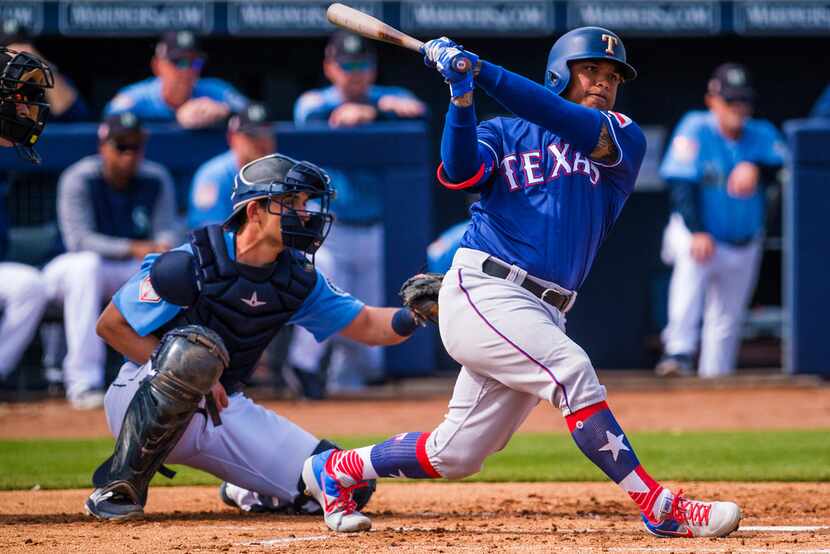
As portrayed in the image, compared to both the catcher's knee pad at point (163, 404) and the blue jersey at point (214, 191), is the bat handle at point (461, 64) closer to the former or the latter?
the catcher's knee pad at point (163, 404)

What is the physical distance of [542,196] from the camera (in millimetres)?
4094

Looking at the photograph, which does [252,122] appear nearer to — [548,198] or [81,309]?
[81,309]

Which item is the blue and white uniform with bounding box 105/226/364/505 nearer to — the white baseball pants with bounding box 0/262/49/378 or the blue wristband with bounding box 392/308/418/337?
the blue wristband with bounding box 392/308/418/337

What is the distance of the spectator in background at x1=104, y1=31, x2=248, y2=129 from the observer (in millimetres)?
8875

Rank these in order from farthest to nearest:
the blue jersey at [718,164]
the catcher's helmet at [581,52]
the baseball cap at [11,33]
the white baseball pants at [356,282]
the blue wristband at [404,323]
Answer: the blue jersey at [718,164] < the white baseball pants at [356,282] < the baseball cap at [11,33] < the blue wristband at [404,323] < the catcher's helmet at [581,52]

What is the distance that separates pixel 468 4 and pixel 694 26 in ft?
5.35

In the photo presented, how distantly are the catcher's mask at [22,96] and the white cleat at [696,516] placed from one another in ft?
7.35

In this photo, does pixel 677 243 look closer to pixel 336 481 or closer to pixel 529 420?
pixel 529 420

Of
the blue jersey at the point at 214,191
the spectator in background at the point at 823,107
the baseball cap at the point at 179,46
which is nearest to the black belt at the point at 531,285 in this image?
the blue jersey at the point at 214,191

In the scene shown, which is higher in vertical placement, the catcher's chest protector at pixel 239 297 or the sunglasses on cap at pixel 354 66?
the sunglasses on cap at pixel 354 66

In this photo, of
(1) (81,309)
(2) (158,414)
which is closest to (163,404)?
(2) (158,414)

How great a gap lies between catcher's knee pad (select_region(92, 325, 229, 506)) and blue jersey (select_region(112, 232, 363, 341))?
163 mm

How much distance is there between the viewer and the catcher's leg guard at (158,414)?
4.37 m

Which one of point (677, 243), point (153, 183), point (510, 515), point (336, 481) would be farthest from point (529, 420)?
point (336, 481)
